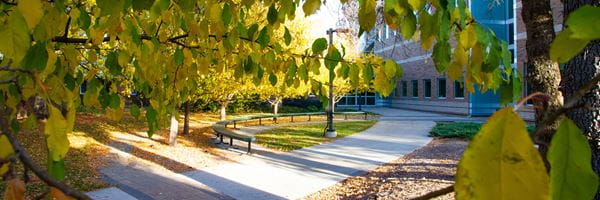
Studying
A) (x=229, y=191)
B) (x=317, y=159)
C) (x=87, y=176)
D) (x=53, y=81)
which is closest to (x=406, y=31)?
(x=53, y=81)

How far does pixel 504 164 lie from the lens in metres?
0.44

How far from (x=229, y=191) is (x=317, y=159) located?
4110 millimetres

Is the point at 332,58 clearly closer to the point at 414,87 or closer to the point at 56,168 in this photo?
the point at 56,168

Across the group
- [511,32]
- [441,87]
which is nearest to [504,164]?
[511,32]

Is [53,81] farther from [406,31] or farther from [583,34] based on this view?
[583,34]

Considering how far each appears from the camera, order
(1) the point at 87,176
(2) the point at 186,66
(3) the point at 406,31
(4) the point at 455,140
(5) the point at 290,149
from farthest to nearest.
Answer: (4) the point at 455,140
(5) the point at 290,149
(1) the point at 87,176
(2) the point at 186,66
(3) the point at 406,31

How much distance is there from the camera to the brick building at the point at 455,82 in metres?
24.2

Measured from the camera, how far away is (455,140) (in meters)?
16.4

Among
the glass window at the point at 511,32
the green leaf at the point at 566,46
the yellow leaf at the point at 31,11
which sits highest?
the glass window at the point at 511,32

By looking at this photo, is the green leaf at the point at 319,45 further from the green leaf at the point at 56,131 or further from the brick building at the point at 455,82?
the brick building at the point at 455,82

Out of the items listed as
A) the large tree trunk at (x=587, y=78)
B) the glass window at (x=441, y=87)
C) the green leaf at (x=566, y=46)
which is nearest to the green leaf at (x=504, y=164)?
the green leaf at (x=566, y=46)

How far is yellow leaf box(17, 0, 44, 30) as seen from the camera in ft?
3.50

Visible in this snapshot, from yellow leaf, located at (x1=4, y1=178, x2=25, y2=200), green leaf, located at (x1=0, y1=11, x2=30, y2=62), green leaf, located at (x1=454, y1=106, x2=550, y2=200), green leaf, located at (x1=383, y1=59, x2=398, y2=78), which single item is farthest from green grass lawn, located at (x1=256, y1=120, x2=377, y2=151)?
green leaf, located at (x1=454, y1=106, x2=550, y2=200)

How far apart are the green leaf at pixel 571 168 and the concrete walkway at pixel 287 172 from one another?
7.80 meters
